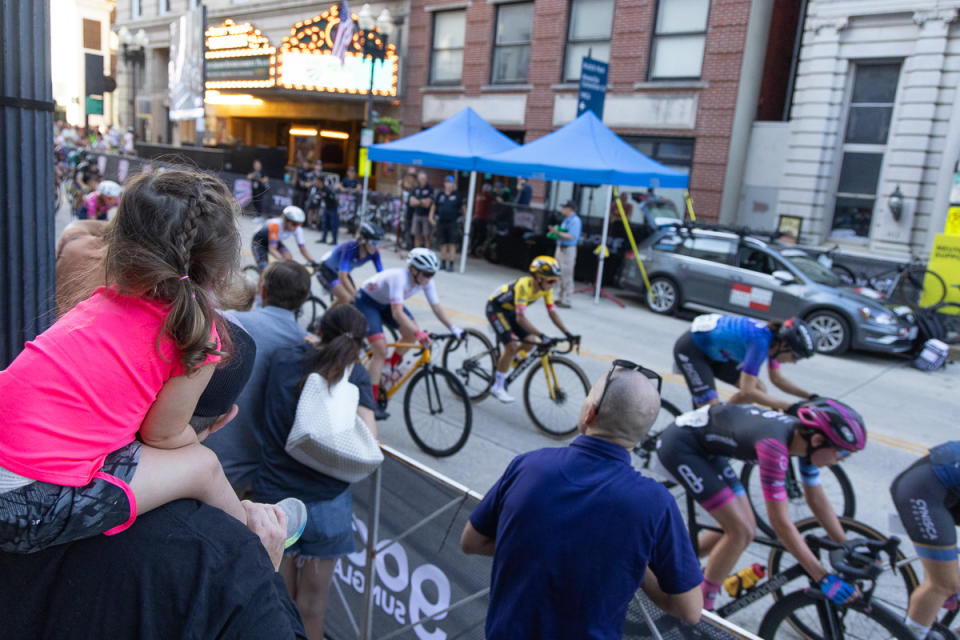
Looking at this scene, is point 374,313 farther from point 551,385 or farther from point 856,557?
point 856,557

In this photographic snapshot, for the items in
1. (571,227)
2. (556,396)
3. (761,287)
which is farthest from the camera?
(571,227)

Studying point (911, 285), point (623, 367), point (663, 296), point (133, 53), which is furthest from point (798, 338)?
point (133, 53)

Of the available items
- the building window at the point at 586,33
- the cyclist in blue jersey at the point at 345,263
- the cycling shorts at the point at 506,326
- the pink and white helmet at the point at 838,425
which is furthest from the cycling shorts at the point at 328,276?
the building window at the point at 586,33

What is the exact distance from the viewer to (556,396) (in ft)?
22.4

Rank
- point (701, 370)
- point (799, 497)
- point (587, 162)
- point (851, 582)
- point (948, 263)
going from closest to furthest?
point (851, 582), point (799, 497), point (701, 370), point (948, 263), point (587, 162)

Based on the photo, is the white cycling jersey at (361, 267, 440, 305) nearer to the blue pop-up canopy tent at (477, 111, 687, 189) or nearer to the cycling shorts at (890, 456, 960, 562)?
the cycling shorts at (890, 456, 960, 562)

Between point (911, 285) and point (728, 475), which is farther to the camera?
point (911, 285)

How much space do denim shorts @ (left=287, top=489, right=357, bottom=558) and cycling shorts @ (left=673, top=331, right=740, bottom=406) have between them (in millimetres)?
3577

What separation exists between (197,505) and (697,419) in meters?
3.39

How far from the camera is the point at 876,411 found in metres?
8.41

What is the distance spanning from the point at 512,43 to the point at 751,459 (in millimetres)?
21552

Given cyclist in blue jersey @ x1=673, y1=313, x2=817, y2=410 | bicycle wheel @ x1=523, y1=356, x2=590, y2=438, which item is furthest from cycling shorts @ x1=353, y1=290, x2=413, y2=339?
cyclist in blue jersey @ x1=673, y1=313, x2=817, y2=410

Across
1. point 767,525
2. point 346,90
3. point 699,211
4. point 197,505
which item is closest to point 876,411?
point 767,525

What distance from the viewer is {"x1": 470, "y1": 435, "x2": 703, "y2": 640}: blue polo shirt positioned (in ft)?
6.72
